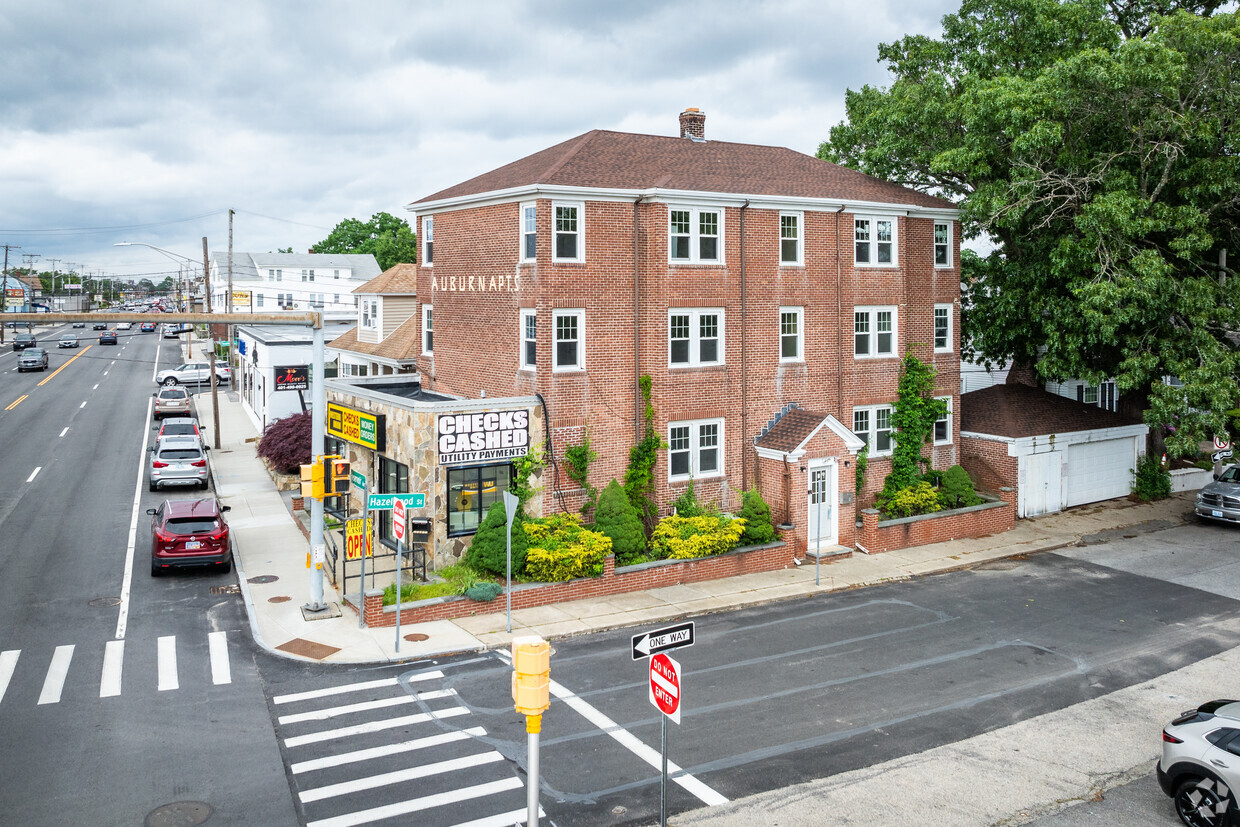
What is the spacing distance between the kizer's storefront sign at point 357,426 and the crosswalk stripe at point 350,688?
8.64m

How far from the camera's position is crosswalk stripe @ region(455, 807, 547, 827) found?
37.1 feet

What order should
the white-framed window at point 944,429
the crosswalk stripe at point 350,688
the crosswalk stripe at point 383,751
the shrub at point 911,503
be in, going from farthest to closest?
the white-framed window at point 944,429 < the shrub at point 911,503 < the crosswalk stripe at point 350,688 < the crosswalk stripe at point 383,751

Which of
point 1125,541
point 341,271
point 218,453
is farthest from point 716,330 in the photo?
point 341,271

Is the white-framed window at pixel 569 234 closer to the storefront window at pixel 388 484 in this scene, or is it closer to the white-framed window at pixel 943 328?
the storefront window at pixel 388 484

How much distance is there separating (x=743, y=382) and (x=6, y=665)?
17416 mm

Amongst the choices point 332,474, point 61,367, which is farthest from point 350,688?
point 61,367

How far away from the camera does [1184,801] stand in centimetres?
1145

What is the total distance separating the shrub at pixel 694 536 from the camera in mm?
22812

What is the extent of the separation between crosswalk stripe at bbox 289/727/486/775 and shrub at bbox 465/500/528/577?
694cm

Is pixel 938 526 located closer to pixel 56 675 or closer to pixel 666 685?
pixel 666 685

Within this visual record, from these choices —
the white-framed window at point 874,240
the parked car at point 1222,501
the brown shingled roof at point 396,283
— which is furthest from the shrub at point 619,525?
the brown shingled roof at point 396,283

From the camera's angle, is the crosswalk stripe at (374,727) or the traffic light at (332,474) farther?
the traffic light at (332,474)

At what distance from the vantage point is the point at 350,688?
15.9 metres

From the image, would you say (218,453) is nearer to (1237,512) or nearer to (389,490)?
(389,490)
